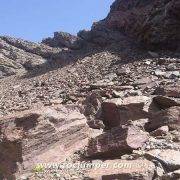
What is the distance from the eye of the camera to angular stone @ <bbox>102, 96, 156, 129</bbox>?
13336 millimetres

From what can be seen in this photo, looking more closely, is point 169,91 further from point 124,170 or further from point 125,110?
point 124,170

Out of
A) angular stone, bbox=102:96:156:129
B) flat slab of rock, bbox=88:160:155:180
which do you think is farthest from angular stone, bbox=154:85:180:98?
flat slab of rock, bbox=88:160:155:180

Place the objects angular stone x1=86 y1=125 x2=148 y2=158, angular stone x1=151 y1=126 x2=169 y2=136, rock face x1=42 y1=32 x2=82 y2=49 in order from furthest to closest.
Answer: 1. rock face x1=42 y1=32 x2=82 y2=49
2. angular stone x1=151 y1=126 x2=169 y2=136
3. angular stone x1=86 y1=125 x2=148 y2=158

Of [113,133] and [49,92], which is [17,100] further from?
[113,133]

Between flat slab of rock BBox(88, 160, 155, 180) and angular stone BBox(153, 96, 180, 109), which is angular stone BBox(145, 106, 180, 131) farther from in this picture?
flat slab of rock BBox(88, 160, 155, 180)

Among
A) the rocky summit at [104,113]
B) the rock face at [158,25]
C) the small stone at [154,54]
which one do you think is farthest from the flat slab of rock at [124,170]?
the rock face at [158,25]

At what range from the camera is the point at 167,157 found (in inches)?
392

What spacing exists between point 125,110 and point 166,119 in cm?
150

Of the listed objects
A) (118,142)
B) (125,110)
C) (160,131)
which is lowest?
(118,142)

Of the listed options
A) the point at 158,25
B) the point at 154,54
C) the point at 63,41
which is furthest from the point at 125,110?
the point at 63,41

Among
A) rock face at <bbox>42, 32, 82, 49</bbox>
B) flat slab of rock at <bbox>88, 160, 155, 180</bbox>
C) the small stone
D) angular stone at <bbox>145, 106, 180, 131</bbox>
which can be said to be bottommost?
flat slab of rock at <bbox>88, 160, 155, 180</bbox>

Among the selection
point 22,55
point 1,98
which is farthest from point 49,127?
point 22,55

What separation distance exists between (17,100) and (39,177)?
31.8ft

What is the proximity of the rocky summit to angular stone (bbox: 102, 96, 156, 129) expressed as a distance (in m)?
0.03
